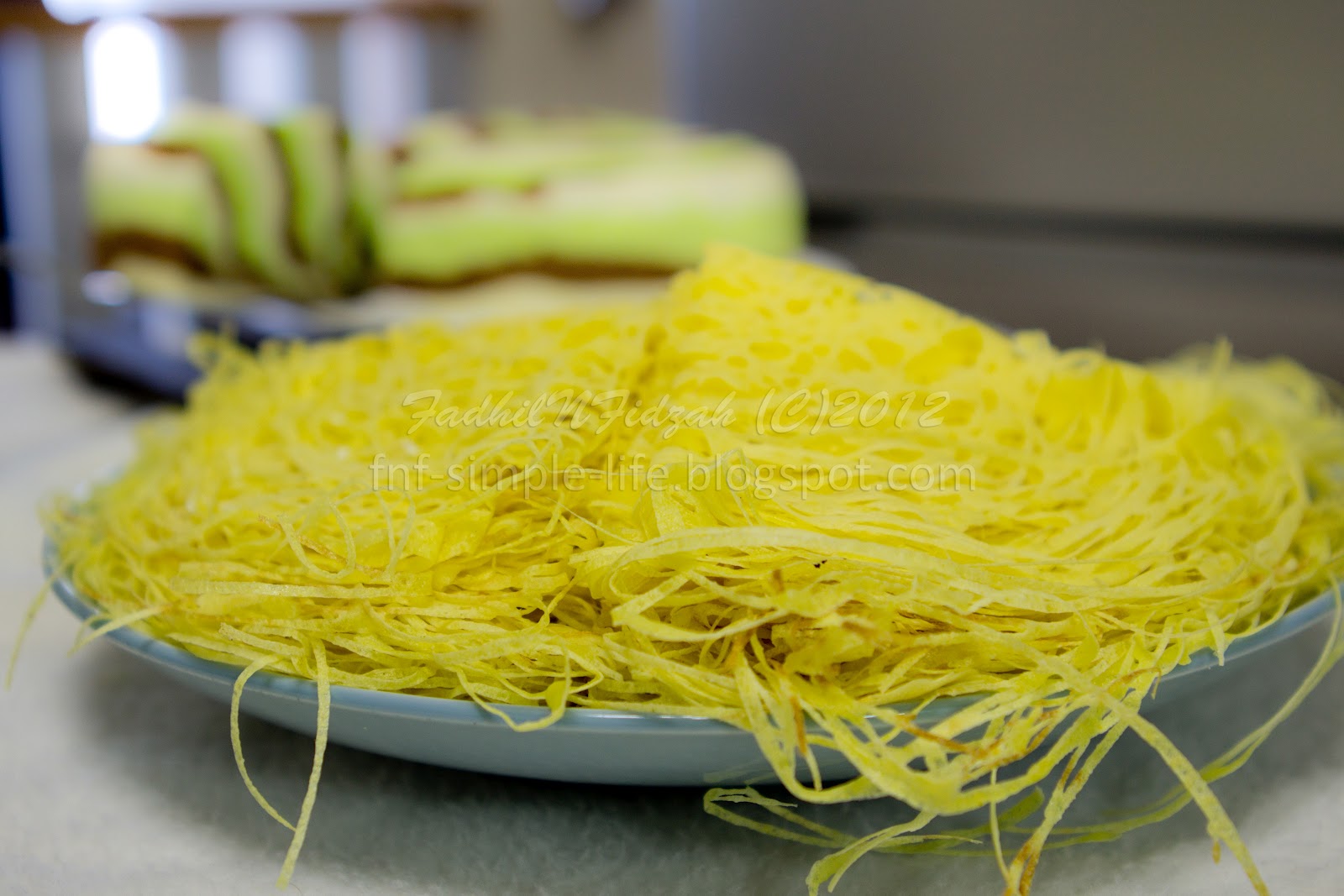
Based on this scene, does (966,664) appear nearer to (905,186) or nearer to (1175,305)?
(1175,305)

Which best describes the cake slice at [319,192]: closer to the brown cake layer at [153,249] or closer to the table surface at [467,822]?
the brown cake layer at [153,249]

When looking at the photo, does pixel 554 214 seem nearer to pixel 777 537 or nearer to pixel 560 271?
pixel 560 271

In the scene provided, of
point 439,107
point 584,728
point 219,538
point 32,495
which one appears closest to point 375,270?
point 32,495

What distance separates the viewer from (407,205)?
2.50 ft

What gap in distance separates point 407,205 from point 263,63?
1343 millimetres

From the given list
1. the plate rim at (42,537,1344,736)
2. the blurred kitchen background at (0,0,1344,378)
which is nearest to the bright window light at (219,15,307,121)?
the blurred kitchen background at (0,0,1344,378)

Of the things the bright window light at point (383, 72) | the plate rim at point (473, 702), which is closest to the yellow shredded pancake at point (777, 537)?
the plate rim at point (473, 702)

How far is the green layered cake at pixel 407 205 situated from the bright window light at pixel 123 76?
1.14 m

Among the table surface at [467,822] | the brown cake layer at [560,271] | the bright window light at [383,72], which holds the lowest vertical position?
the table surface at [467,822]

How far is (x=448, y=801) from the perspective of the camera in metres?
0.26

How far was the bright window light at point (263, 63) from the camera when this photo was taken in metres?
1.87

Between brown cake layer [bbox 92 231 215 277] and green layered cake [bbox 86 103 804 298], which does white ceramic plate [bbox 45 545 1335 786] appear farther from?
brown cake layer [bbox 92 231 215 277]

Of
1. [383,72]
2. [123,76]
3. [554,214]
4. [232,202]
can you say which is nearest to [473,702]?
[554,214]

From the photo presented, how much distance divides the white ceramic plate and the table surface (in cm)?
3
